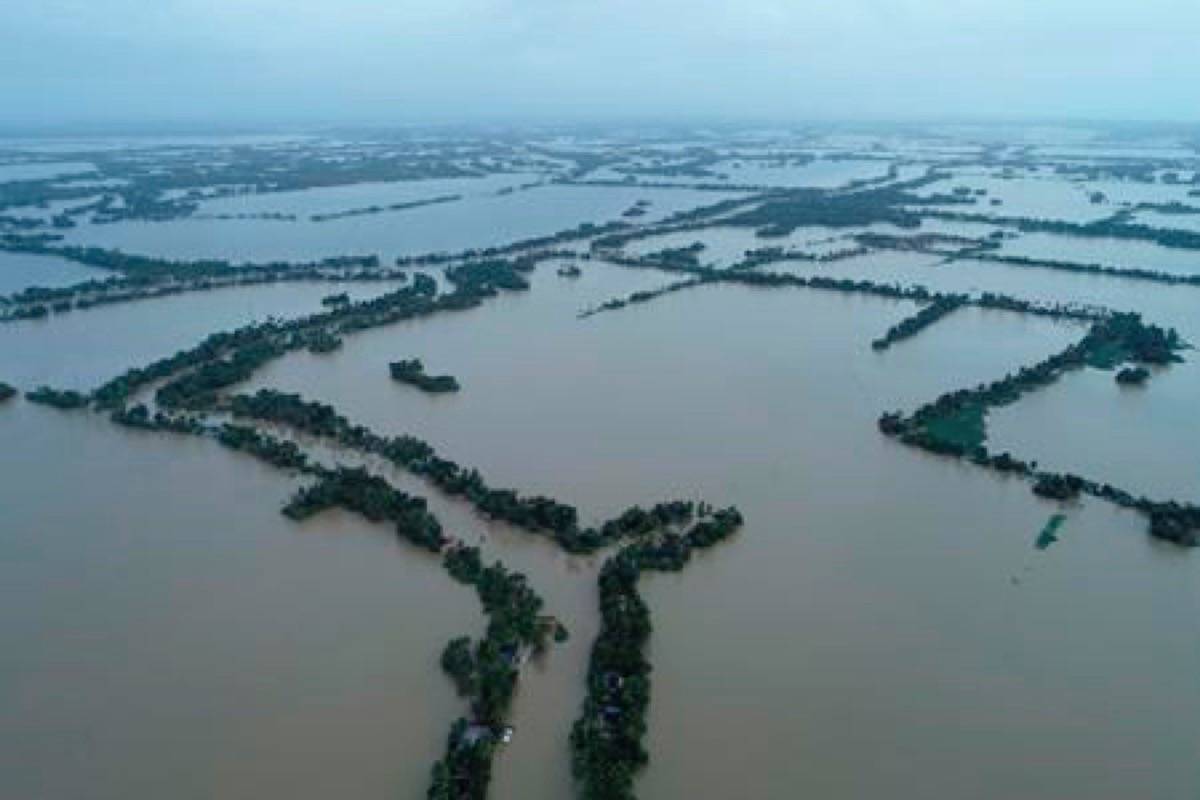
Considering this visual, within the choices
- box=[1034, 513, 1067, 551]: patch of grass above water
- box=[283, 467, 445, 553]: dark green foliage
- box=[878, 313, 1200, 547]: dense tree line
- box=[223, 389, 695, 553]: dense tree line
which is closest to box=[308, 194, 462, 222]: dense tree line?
box=[223, 389, 695, 553]: dense tree line

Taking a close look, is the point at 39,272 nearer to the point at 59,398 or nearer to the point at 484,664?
the point at 59,398

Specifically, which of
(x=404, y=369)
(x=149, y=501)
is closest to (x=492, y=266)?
(x=404, y=369)

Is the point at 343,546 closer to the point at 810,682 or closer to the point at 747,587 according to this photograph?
the point at 747,587

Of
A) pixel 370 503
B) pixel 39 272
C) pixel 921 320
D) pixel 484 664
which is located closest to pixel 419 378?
pixel 370 503

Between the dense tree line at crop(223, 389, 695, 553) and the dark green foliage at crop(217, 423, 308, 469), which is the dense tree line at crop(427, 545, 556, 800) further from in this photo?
the dark green foliage at crop(217, 423, 308, 469)

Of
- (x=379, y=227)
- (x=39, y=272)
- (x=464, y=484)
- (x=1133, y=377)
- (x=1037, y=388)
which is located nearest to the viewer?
(x=464, y=484)

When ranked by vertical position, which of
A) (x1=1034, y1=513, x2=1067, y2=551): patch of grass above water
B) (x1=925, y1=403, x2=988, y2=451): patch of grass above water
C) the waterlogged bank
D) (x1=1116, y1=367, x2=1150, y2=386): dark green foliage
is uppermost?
(x1=1116, y1=367, x2=1150, y2=386): dark green foliage

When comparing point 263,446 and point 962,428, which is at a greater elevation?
point 962,428

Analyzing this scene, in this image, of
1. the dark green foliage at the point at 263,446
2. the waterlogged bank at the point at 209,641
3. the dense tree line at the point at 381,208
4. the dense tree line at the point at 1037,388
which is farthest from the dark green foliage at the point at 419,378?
the dense tree line at the point at 381,208
